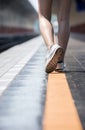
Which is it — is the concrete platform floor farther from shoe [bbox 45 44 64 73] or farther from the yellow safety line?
shoe [bbox 45 44 64 73]

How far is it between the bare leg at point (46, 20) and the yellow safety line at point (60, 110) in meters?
0.80

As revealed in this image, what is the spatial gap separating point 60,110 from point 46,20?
2.17m

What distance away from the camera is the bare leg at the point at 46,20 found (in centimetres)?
438

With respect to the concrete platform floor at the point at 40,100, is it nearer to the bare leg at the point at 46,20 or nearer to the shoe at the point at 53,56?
the shoe at the point at 53,56

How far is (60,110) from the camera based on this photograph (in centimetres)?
250

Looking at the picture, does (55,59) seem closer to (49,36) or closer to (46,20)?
(49,36)

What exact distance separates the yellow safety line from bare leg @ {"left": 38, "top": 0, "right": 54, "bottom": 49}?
31.6 inches

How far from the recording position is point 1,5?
132ft

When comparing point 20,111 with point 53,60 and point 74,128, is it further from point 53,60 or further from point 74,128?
point 53,60

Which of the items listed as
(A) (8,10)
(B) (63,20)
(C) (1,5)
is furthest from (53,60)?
(A) (8,10)

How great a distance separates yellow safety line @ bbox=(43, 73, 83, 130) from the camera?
210cm

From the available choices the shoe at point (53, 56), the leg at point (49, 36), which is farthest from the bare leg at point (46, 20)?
the shoe at point (53, 56)

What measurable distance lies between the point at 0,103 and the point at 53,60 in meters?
1.48

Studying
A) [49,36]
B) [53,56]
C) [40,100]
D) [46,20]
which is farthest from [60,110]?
[46,20]
